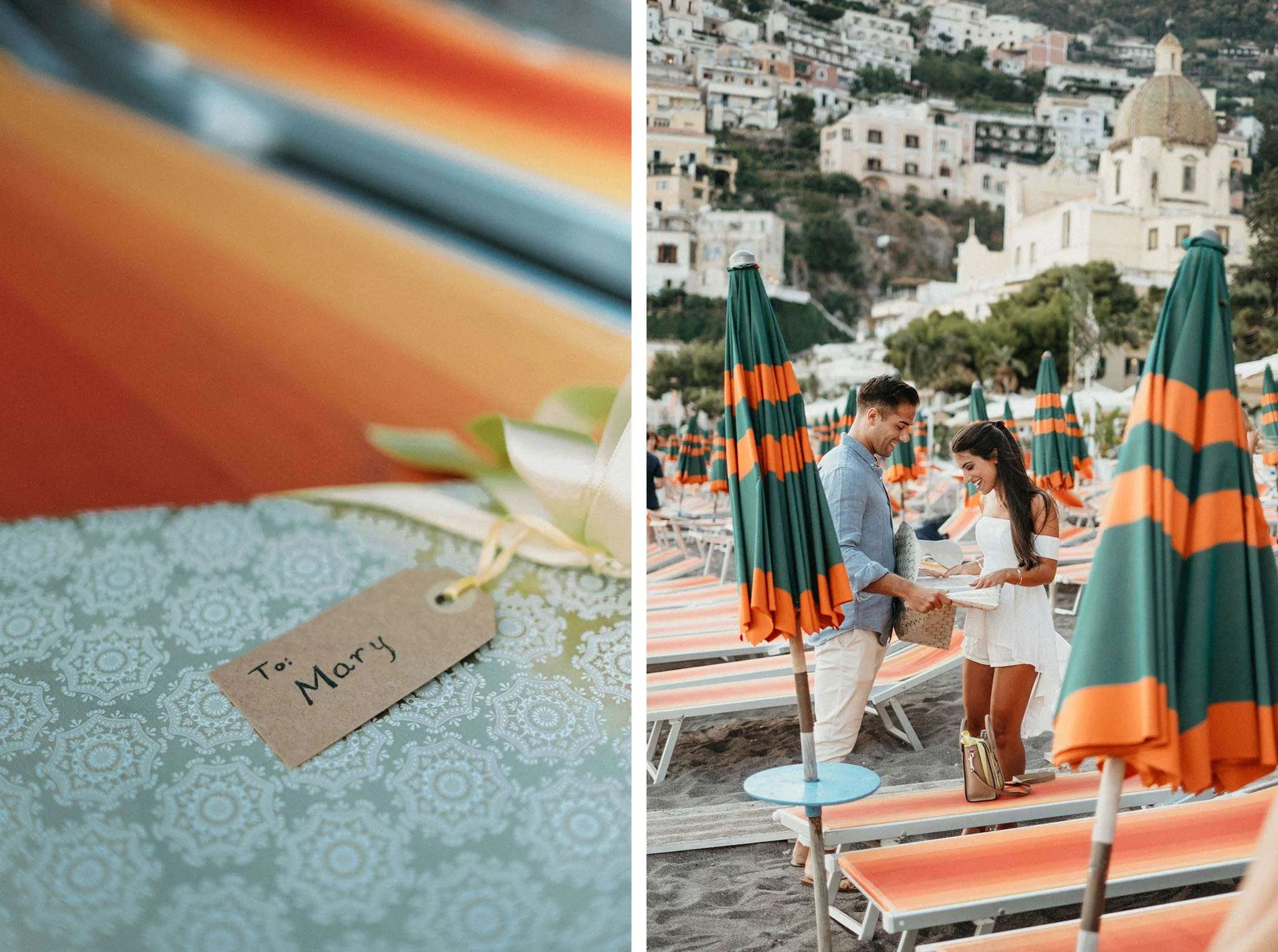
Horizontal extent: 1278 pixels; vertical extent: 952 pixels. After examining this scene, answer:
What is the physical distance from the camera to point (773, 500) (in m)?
2.26

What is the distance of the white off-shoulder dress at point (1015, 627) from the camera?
9.84 ft

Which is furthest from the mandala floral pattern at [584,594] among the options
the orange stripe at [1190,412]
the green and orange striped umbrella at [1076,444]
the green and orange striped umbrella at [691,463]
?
the green and orange striped umbrella at [691,463]

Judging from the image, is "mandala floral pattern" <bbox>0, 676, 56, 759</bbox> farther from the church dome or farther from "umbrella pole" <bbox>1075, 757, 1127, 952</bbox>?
the church dome

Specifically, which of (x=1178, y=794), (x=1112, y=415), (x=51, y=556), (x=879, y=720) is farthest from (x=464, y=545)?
(x=1112, y=415)

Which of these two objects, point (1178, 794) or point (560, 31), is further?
point (1178, 794)

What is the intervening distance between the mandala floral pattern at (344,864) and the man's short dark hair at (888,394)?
5.15 feet

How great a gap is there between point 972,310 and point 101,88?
28.8 metres

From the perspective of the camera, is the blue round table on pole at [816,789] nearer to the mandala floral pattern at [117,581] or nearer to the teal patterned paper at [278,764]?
the teal patterned paper at [278,764]

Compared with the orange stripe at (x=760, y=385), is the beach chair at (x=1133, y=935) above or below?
below

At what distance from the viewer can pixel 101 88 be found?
218cm

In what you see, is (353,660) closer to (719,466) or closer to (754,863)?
(754,863)

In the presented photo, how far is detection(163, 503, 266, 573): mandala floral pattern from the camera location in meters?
2.19

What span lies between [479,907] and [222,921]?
19.7 inches

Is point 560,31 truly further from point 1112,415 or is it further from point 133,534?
point 1112,415
